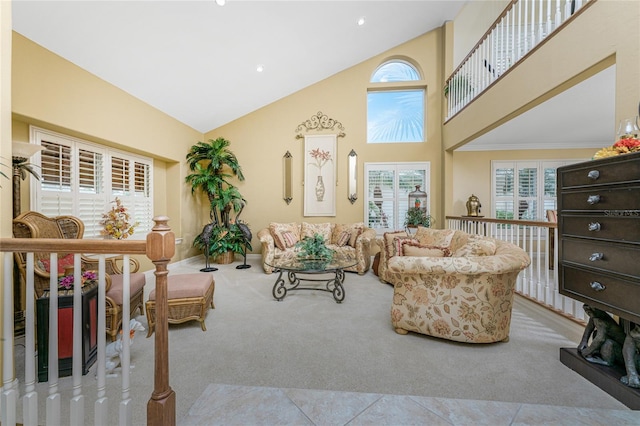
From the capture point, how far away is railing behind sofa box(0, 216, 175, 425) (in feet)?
3.95

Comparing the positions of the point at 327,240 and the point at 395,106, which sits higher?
the point at 395,106

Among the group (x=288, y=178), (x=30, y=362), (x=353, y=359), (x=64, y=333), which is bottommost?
(x=353, y=359)

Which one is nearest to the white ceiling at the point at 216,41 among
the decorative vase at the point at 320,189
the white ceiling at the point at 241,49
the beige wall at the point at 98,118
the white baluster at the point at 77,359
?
the white ceiling at the point at 241,49

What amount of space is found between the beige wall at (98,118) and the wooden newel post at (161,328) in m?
2.75

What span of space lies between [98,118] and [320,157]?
3.70 m

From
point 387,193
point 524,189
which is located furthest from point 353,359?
point 524,189

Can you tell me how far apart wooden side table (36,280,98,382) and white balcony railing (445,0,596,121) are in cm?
465

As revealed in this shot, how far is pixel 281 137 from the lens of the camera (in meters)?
5.88

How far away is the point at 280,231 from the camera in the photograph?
16.3ft

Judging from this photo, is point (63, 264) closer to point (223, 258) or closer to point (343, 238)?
point (223, 258)

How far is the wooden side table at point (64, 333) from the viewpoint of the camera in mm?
1803

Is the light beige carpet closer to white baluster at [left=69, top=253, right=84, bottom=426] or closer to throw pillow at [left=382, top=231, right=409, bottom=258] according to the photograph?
white baluster at [left=69, top=253, right=84, bottom=426]

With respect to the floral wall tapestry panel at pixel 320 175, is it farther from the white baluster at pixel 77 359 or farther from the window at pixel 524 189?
the white baluster at pixel 77 359

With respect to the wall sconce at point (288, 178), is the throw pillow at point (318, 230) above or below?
below
